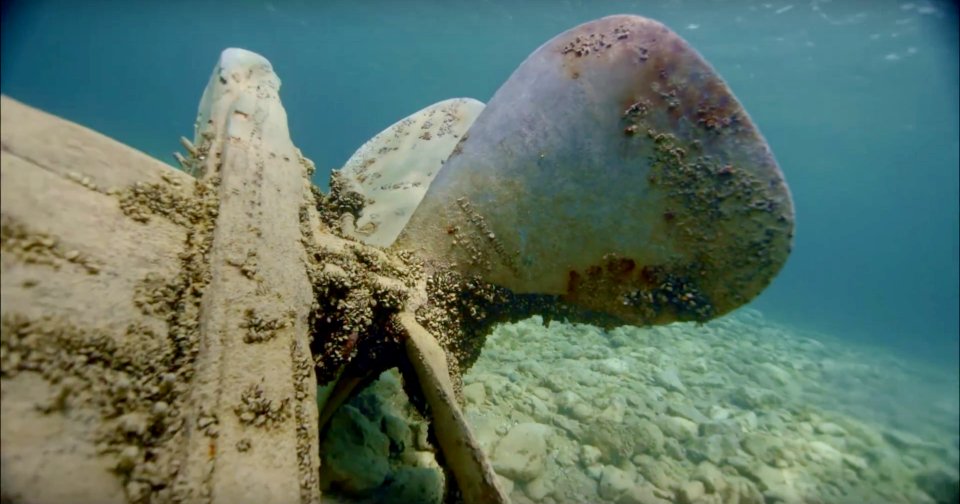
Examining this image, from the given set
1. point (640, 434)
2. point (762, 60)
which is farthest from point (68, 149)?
point (762, 60)

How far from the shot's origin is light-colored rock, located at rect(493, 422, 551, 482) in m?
3.66

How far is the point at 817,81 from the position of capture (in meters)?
32.6

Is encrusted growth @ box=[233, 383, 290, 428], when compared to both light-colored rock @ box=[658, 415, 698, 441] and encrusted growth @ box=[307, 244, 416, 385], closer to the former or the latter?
encrusted growth @ box=[307, 244, 416, 385]

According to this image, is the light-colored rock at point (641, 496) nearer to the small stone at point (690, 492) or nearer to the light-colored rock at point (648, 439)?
the small stone at point (690, 492)

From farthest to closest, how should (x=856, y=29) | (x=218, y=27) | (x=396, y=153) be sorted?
(x=218, y=27), (x=856, y=29), (x=396, y=153)

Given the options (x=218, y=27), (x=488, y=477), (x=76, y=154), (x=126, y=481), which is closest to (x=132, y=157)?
(x=76, y=154)

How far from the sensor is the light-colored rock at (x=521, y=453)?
366 centimetres

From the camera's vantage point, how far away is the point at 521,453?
3779mm

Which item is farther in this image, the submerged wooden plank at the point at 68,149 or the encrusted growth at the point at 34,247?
the submerged wooden plank at the point at 68,149

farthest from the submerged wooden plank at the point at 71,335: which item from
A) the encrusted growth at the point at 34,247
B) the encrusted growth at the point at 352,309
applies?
the encrusted growth at the point at 352,309

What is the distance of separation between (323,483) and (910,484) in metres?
6.84

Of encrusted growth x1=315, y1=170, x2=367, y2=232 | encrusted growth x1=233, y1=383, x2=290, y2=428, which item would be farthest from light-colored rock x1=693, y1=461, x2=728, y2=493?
encrusted growth x1=233, y1=383, x2=290, y2=428

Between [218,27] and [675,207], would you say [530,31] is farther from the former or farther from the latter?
Result: [218,27]

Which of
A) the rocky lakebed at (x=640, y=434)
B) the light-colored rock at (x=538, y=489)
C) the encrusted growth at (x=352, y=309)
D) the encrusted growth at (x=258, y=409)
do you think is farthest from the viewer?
the light-colored rock at (x=538, y=489)
